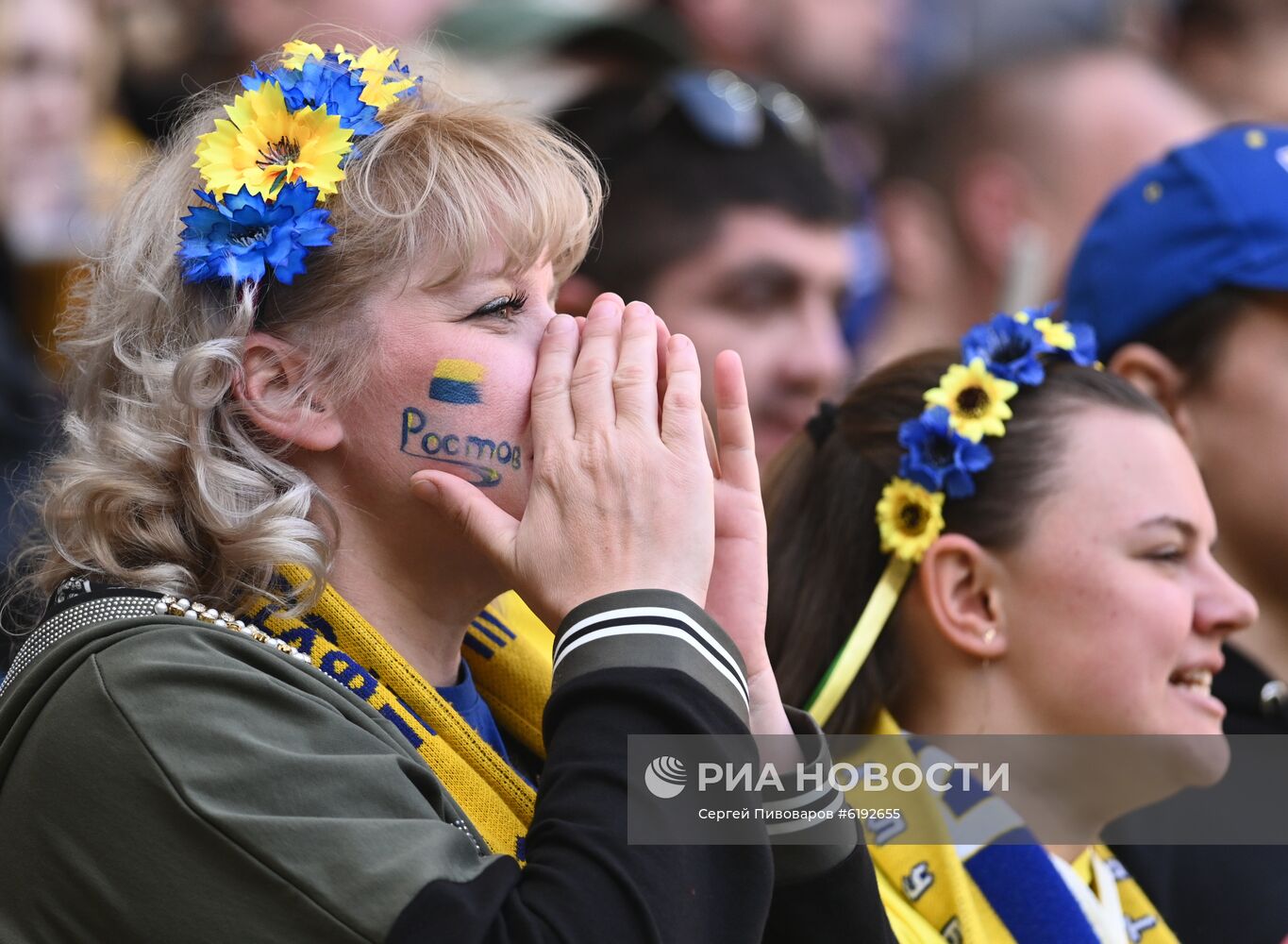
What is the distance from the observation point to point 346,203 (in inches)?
90.7

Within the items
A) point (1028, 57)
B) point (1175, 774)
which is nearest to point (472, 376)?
point (1175, 774)

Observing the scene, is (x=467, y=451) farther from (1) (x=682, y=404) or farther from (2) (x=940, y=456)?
(2) (x=940, y=456)

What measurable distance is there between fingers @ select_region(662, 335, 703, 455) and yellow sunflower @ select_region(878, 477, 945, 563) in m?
0.82

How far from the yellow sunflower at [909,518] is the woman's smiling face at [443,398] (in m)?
0.92

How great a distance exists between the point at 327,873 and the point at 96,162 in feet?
13.5

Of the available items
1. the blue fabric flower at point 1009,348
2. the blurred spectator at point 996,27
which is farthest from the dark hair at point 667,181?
the blurred spectator at point 996,27

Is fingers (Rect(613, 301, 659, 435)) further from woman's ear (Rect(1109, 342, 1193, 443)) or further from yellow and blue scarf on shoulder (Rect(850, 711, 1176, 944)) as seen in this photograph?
woman's ear (Rect(1109, 342, 1193, 443))

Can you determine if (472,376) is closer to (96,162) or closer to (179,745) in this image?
(179,745)

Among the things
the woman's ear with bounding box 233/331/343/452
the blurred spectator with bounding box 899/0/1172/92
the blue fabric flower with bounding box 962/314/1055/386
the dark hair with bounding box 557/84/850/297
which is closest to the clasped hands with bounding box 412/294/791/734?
the woman's ear with bounding box 233/331/343/452

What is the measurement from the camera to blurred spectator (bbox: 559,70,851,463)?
4.33 metres

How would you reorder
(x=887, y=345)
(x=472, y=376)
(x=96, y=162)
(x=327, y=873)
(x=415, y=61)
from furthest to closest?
(x=887, y=345) < (x=96, y=162) < (x=415, y=61) < (x=472, y=376) < (x=327, y=873)

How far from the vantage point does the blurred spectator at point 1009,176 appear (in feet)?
18.2

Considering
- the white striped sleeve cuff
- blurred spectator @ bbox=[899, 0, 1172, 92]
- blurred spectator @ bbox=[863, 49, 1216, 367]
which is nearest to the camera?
the white striped sleeve cuff

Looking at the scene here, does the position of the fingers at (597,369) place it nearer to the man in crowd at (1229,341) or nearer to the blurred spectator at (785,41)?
the man in crowd at (1229,341)
